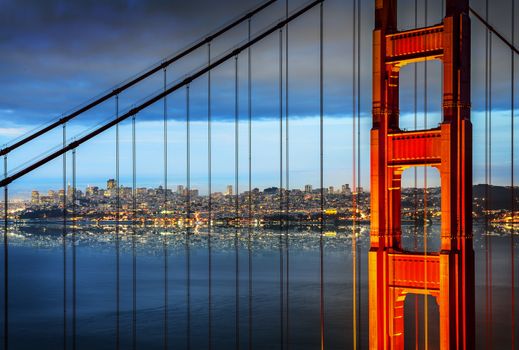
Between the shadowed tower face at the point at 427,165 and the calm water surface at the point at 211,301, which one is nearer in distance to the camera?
the shadowed tower face at the point at 427,165

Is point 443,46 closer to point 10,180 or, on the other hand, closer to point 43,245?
point 10,180

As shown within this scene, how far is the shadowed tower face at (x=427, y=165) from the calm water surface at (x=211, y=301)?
6001 millimetres

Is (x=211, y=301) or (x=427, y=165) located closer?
(x=427, y=165)

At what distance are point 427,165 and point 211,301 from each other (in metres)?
37.2

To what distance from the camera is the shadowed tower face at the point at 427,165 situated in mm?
11523

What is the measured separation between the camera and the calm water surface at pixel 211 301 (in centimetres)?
3947

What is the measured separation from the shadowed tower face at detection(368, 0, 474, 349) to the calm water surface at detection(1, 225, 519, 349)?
6.00 meters

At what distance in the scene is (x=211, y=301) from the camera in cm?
4788

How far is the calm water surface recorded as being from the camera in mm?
39469

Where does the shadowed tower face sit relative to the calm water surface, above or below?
above

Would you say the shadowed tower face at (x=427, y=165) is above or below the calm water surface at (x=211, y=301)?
above

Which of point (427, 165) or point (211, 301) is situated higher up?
point (427, 165)

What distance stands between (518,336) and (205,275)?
1215 inches

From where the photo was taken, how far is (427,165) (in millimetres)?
11883
